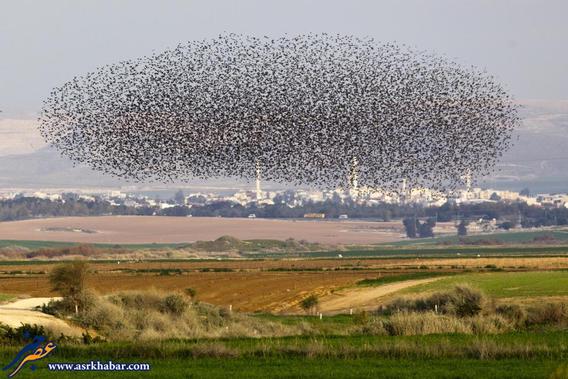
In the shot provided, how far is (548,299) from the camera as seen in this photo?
59219mm

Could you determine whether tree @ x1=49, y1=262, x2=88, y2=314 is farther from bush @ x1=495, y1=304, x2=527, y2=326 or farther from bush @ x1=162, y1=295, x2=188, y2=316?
bush @ x1=495, y1=304, x2=527, y2=326

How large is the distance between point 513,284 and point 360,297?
902 centimetres

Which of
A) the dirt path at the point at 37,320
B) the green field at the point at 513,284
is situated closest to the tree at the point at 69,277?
the dirt path at the point at 37,320

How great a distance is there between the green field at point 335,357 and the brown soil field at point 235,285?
106 feet

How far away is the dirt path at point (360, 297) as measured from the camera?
65.9 m

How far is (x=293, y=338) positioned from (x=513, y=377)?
12542mm

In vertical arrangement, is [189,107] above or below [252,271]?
above

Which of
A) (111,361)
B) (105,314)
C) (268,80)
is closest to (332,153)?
(268,80)

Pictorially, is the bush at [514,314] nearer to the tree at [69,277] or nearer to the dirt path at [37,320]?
the dirt path at [37,320]

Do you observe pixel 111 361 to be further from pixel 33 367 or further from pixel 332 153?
pixel 332 153

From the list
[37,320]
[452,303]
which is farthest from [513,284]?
[37,320]

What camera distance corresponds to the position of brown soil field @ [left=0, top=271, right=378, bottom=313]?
71.6 m

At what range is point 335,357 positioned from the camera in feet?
106

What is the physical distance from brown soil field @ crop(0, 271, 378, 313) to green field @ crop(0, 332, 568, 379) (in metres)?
32.2
